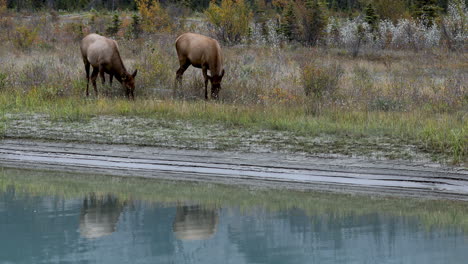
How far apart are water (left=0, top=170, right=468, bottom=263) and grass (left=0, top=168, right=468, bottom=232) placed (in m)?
0.01

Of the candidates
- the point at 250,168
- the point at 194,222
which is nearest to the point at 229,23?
the point at 250,168

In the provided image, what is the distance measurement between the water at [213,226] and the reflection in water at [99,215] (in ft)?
0.04

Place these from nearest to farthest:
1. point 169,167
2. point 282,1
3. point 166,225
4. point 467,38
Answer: point 166,225, point 169,167, point 467,38, point 282,1

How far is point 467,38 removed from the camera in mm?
29250

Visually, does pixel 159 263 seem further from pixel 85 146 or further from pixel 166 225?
pixel 85 146

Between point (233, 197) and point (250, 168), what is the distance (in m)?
1.39

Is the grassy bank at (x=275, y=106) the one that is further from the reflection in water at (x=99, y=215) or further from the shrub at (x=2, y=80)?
the reflection in water at (x=99, y=215)

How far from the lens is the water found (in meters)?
8.08

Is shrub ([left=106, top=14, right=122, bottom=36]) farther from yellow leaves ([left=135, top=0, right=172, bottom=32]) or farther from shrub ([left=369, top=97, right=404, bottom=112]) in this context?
shrub ([left=369, top=97, right=404, bottom=112])

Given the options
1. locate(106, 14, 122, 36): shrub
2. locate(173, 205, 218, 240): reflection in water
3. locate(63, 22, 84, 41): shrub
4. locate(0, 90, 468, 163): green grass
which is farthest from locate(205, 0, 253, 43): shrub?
locate(173, 205, 218, 240): reflection in water

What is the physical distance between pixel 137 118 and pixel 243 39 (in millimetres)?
18329

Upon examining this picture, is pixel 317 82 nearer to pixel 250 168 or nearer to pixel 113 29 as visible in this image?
pixel 250 168

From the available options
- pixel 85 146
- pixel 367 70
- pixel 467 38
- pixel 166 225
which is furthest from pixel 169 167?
pixel 467 38

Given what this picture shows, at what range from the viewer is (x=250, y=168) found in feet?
40.5
